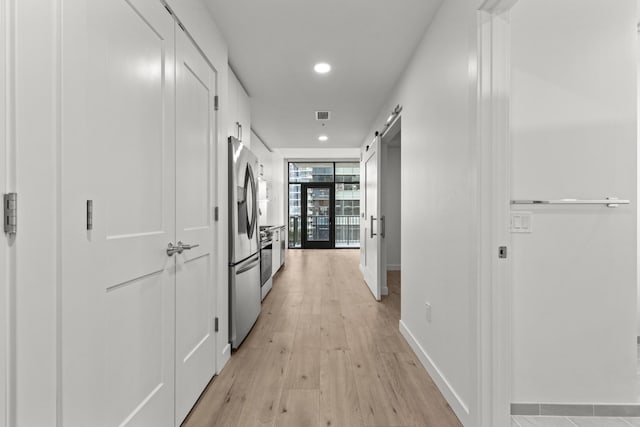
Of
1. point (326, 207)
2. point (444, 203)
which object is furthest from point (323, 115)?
point (326, 207)

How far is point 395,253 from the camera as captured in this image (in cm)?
659

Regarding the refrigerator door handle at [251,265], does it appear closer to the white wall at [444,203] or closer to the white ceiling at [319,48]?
the white wall at [444,203]

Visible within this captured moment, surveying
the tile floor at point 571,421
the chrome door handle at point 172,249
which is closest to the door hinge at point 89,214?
the chrome door handle at point 172,249

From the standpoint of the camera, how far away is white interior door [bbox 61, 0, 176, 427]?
955 millimetres

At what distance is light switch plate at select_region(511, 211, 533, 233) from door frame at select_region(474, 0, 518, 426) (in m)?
0.21

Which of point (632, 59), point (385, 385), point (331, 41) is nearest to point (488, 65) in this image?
point (632, 59)

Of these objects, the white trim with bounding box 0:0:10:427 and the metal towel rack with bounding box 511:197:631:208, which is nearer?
the white trim with bounding box 0:0:10:427

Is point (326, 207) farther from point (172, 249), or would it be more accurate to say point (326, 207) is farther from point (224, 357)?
point (172, 249)

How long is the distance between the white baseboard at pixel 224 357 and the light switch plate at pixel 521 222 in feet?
6.75

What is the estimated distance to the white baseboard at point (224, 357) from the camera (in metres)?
2.25

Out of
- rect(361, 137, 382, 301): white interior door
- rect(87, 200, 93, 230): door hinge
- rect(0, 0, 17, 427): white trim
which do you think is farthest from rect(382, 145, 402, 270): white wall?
rect(0, 0, 17, 427): white trim

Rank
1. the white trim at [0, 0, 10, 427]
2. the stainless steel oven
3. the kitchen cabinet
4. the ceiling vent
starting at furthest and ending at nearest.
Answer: the ceiling vent < the stainless steel oven < the kitchen cabinet < the white trim at [0, 0, 10, 427]

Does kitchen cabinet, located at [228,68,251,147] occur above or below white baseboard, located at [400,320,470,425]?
above

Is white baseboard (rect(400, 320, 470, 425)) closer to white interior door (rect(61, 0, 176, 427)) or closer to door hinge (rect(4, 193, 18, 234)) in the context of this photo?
white interior door (rect(61, 0, 176, 427))
